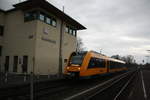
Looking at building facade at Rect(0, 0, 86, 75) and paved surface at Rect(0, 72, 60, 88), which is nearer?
paved surface at Rect(0, 72, 60, 88)

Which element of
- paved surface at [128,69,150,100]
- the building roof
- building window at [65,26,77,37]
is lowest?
paved surface at [128,69,150,100]

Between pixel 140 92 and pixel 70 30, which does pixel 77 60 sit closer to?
pixel 140 92

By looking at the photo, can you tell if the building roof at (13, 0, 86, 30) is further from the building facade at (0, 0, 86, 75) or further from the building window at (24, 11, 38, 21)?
the building window at (24, 11, 38, 21)

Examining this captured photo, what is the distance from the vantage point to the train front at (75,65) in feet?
48.2

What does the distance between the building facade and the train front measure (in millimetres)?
6451

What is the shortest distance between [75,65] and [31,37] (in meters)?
9.32

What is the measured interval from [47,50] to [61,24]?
230 inches

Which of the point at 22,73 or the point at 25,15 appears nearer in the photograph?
the point at 22,73

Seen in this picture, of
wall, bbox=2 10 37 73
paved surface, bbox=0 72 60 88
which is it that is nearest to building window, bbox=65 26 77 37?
wall, bbox=2 10 37 73

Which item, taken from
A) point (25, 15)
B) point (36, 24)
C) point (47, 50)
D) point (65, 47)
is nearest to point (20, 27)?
point (25, 15)

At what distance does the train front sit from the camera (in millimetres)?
14703

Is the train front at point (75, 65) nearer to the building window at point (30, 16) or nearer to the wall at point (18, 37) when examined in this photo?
the wall at point (18, 37)

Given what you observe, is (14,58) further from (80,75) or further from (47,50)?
(80,75)

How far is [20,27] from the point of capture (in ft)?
77.8
